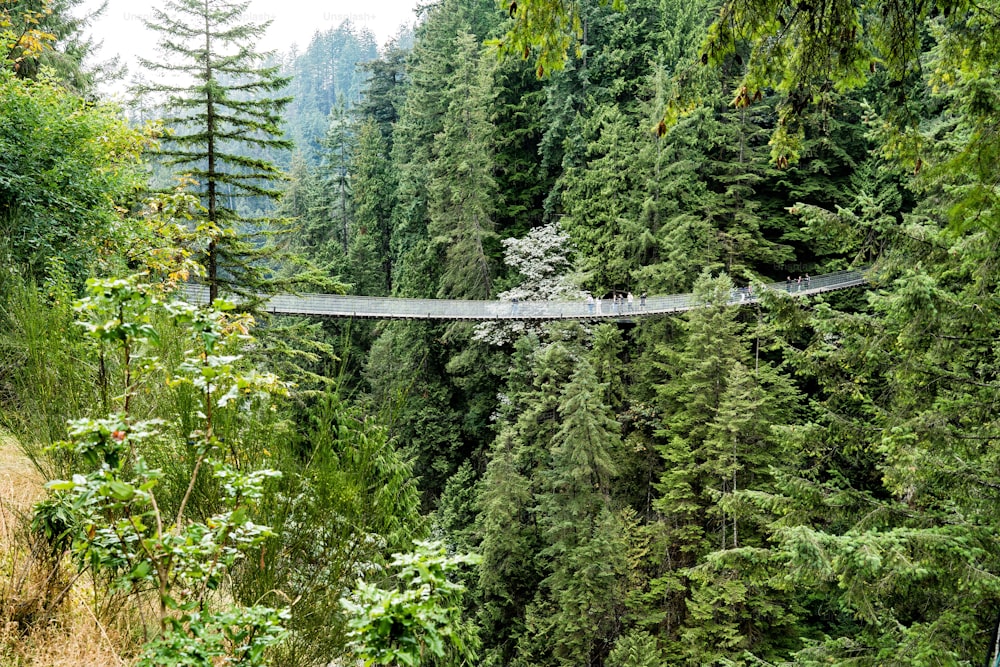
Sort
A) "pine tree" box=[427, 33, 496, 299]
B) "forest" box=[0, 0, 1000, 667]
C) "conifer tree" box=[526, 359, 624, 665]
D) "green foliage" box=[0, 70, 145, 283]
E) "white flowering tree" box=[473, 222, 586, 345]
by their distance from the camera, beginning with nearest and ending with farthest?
"forest" box=[0, 0, 1000, 667], "green foliage" box=[0, 70, 145, 283], "conifer tree" box=[526, 359, 624, 665], "white flowering tree" box=[473, 222, 586, 345], "pine tree" box=[427, 33, 496, 299]

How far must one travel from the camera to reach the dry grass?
184 cm

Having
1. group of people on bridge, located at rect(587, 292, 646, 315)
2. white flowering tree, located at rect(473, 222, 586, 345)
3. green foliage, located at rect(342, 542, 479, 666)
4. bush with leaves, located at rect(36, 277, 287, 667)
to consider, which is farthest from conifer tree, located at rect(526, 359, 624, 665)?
green foliage, located at rect(342, 542, 479, 666)

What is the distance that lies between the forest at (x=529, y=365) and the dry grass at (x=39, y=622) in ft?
0.04

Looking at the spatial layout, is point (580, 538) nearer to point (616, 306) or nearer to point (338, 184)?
point (616, 306)

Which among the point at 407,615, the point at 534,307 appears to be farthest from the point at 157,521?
the point at 534,307

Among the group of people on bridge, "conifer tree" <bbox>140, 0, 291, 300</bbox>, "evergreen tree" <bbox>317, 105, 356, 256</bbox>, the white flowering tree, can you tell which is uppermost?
"evergreen tree" <bbox>317, 105, 356, 256</bbox>

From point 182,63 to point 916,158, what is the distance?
8.10 metres

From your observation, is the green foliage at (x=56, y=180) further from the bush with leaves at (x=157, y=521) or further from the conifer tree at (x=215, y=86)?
the bush with leaves at (x=157, y=521)

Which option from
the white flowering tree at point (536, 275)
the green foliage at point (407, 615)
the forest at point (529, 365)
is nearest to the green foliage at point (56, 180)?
the forest at point (529, 365)

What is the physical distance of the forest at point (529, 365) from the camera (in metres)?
1.95

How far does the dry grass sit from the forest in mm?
13

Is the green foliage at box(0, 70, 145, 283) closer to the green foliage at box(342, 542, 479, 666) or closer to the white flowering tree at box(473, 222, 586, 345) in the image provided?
the green foliage at box(342, 542, 479, 666)

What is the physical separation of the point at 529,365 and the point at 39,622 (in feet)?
44.8

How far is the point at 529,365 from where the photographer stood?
607 inches
